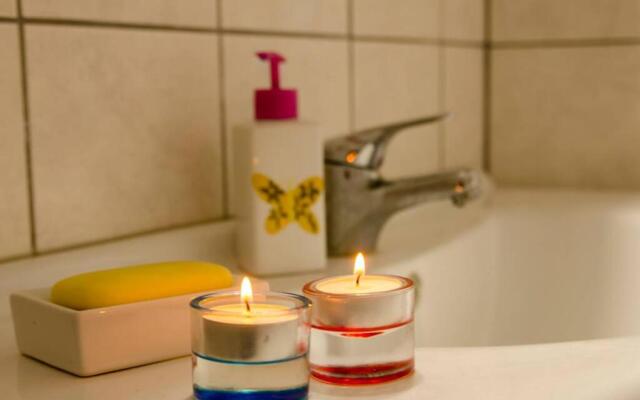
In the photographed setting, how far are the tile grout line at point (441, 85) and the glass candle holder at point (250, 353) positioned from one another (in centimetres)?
83

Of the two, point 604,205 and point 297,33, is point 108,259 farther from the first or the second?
point 604,205

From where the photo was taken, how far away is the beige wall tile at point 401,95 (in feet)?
3.50

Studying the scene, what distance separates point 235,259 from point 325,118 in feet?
0.83

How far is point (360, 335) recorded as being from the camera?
455mm

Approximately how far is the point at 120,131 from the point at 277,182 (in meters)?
0.13

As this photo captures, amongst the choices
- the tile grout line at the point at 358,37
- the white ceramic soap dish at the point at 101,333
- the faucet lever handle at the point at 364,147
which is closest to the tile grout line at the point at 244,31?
the tile grout line at the point at 358,37

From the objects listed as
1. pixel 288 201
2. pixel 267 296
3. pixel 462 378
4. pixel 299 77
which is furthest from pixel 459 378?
pixel 299 77

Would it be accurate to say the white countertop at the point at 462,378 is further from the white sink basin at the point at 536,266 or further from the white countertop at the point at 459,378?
the white sink basin at the point at 536,266

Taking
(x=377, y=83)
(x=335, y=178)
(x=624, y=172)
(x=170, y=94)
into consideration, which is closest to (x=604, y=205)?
(x=624, y=172)

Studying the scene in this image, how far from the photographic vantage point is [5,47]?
25.4 inches

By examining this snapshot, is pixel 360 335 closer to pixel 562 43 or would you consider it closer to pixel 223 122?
pixel 223 122

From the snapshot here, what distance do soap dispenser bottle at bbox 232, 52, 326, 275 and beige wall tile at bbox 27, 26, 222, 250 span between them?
0.26 ft

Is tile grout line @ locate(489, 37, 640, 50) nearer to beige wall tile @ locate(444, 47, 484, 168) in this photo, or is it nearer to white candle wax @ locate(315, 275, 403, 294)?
beige wall tile @ locate(444, 47, 484, 168)

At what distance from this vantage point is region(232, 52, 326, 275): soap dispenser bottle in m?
0.72
